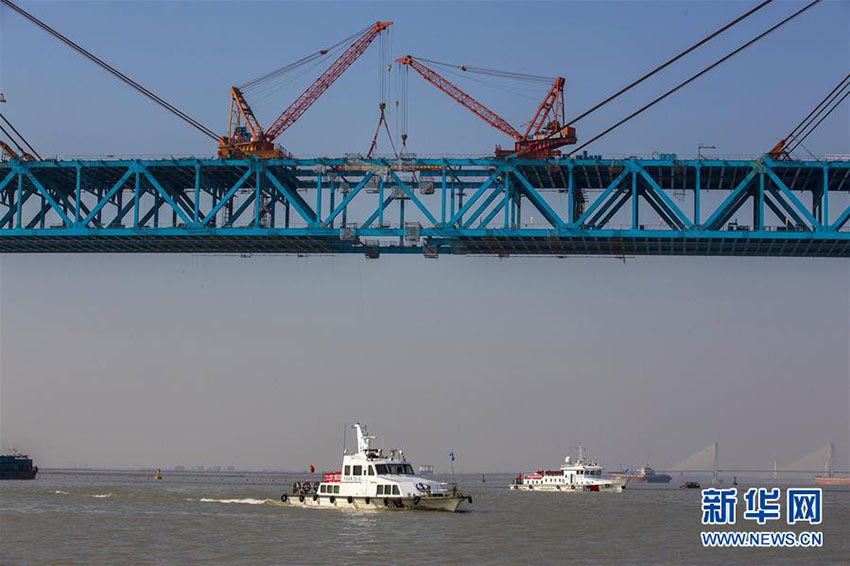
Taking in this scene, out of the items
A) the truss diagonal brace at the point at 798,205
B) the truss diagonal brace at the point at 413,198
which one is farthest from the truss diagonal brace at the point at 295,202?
the truss diagonal brace at the point at 798,205

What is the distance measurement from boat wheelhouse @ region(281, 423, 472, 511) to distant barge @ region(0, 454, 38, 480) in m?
104

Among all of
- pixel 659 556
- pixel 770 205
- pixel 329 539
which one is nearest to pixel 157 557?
pixel 329 539

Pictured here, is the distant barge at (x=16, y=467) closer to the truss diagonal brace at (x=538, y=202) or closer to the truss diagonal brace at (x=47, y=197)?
the truss diagonal brace at (x=47, y=197)

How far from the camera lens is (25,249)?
88375 millimetres

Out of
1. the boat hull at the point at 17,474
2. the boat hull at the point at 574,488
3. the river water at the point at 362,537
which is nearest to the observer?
the river water at the point at 362,537

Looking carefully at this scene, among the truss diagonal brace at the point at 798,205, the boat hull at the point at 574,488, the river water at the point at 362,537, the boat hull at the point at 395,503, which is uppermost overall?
the truss diagonal brace at the point at 798,205

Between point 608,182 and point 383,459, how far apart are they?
24.8m

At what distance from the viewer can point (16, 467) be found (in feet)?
574

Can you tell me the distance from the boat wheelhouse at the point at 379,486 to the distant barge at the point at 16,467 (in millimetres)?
103848

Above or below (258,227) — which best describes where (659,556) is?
below

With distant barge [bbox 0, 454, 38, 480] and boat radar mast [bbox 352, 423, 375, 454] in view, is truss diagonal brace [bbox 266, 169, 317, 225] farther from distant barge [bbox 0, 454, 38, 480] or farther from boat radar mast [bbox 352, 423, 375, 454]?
distant barge [bbox 0, 454, 38, 480]

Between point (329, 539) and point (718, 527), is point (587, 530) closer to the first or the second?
point (718, 527)

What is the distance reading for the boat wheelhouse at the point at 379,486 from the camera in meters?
78.4

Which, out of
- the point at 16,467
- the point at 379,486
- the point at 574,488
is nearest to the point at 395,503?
the point at 379,486
